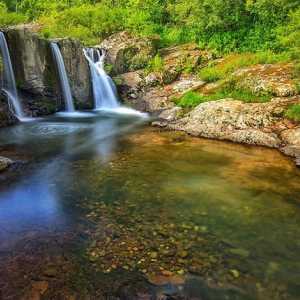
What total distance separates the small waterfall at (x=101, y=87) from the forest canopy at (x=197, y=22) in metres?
5.40

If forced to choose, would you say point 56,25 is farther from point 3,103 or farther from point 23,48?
point 3,103

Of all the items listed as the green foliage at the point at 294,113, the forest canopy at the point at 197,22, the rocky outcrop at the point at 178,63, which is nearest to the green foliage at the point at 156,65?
the rocky outcrop at the point at 178,63

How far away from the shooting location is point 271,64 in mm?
17656

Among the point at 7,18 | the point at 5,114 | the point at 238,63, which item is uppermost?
the point at 7,18

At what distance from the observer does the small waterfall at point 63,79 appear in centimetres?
1873

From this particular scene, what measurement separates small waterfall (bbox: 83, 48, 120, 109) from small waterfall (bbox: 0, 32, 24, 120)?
477 centimetres

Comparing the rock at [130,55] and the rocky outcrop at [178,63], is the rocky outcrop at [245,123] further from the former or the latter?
the rock at [130,55]

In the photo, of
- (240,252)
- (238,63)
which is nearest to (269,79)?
(238,63)

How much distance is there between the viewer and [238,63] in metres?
18.6

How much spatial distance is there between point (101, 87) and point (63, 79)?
2411 millimetres

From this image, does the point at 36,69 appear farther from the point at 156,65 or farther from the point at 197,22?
the point at 197,22

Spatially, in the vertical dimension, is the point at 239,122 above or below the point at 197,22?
below

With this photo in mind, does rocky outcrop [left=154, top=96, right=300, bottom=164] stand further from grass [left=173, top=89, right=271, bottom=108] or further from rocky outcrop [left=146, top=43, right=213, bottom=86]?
rocky outcrop [left=146, top=43, right=213, bottom=86]

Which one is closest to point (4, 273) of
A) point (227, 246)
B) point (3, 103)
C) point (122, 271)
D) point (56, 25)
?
point (122, 271)
